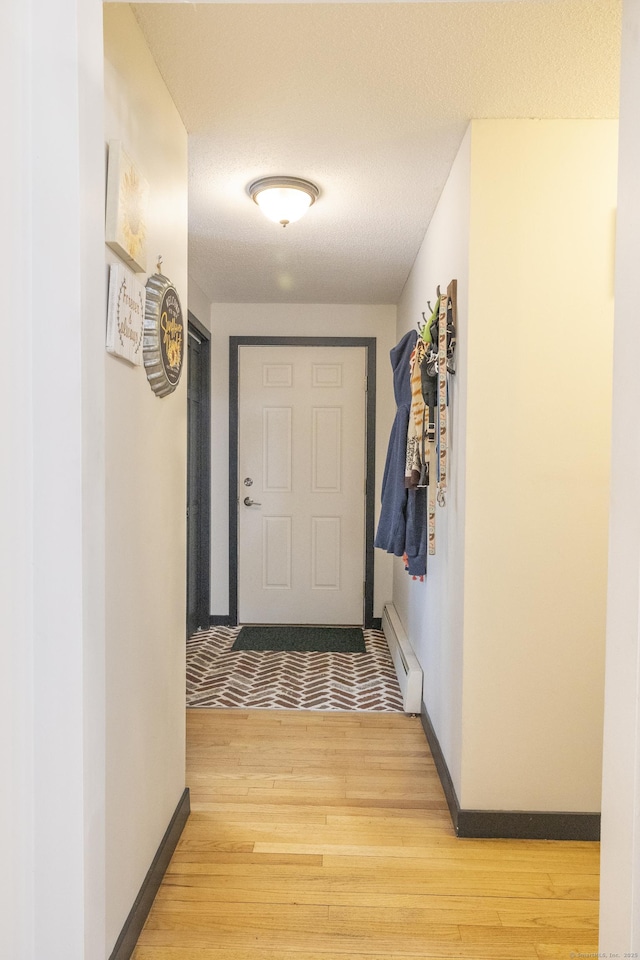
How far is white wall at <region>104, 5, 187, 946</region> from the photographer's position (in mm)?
1521

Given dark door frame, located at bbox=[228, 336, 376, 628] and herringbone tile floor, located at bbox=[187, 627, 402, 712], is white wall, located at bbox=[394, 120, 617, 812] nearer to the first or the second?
herringbone tile floor, located at bbox=[187, 627, 402, 712]

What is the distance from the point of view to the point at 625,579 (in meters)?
1.10

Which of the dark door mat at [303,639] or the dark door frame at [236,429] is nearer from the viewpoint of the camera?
the dark door mat at [303,639]

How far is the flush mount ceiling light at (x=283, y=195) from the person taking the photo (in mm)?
2656

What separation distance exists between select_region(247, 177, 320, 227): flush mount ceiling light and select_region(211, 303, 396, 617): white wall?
198cm

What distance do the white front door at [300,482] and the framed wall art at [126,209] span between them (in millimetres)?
3049

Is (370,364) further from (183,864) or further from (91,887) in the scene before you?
(91,887)

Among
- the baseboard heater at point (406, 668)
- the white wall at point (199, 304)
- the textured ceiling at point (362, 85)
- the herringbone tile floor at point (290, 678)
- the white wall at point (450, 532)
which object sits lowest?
the herringbone tile floor at point (290, 678)

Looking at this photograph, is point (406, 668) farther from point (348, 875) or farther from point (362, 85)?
point (362, 85)

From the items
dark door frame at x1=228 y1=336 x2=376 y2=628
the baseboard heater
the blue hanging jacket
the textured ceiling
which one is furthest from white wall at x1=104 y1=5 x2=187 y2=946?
dark door frame at x1=228 y1=336 x2=376 y2=628

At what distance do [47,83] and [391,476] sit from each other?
2305 mm

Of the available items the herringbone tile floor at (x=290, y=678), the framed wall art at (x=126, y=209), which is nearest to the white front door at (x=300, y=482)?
the herringbone tile floor at (x=290, y=678)

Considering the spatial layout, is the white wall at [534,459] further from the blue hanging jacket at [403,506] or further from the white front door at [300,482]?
the white front door at [300,482]

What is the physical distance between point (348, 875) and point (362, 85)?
7.67 ft
